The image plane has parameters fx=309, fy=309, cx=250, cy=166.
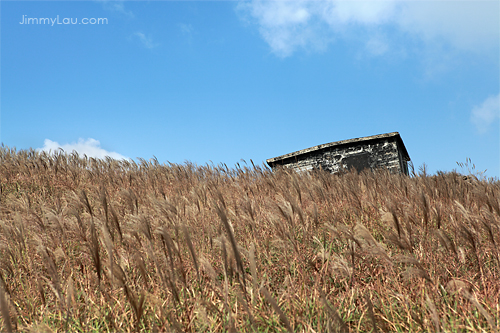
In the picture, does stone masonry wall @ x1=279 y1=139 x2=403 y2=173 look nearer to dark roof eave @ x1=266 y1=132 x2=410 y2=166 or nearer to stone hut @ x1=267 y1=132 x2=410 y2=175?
stone hut @ x1=267 y1=132 x2=410 y2=175

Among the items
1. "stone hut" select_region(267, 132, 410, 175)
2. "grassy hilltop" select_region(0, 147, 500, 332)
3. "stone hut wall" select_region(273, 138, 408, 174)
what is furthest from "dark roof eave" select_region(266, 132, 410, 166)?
"grassy hilltop" select_region(0, 147, 500, 332)

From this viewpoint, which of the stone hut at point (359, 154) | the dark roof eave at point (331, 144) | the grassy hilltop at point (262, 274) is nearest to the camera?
the grassy hilltop at point (262, 274)

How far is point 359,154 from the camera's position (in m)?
10.9

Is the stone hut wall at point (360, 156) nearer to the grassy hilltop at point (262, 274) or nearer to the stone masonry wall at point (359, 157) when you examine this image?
the stone masonry wall at point (359, 157)

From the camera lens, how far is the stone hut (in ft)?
34.3

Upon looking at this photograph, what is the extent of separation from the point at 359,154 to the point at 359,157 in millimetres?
106

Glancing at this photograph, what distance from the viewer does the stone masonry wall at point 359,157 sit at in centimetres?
1048

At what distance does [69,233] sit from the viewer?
10.0 ft

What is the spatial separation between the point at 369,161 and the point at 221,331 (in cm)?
1005

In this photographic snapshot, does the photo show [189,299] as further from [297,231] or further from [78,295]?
[297,231]

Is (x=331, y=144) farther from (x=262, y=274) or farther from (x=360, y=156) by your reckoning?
(x=262, y=274)

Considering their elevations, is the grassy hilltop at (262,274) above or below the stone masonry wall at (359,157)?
below

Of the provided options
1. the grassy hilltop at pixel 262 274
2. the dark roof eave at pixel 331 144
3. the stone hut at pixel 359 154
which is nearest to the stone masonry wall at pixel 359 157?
the stone hut at pixel 359 154

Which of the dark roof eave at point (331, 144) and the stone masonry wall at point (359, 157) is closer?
the dark roof eave at point (331, 144)
